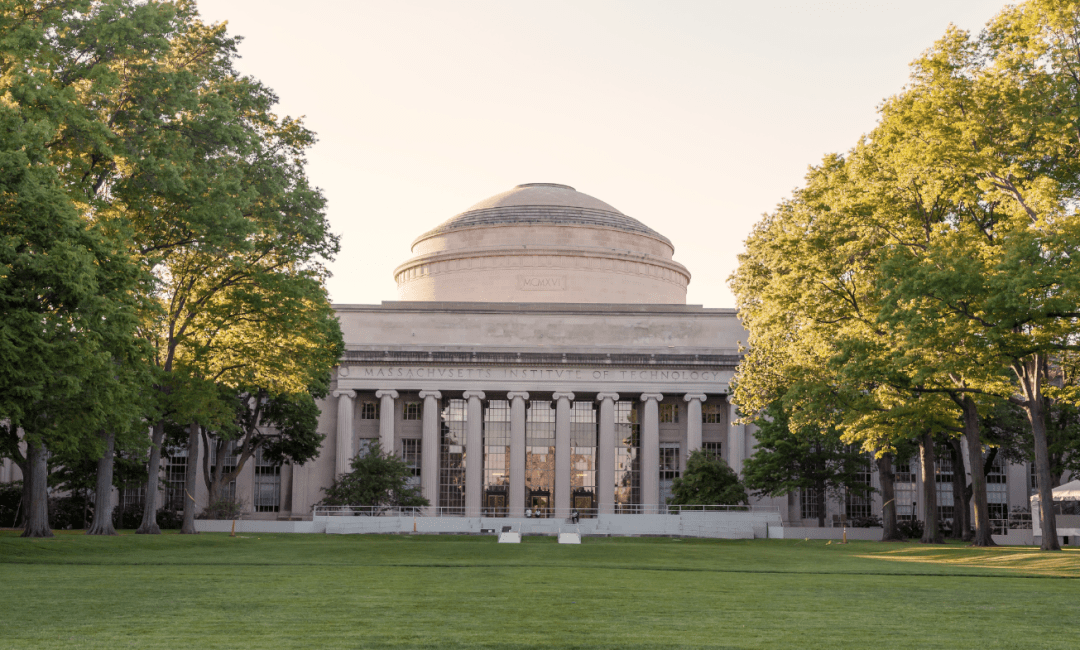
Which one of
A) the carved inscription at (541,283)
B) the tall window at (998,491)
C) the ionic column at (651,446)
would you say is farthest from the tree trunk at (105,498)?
the tall window at (998,491)

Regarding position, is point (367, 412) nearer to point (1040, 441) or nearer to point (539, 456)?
point (539, 456)

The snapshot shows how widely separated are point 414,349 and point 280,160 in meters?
41.1

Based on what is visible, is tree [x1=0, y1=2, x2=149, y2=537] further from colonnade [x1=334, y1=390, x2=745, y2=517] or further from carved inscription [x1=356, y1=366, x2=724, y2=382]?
carved inscription [x1=356, y1=366, x2=724, y2=382]

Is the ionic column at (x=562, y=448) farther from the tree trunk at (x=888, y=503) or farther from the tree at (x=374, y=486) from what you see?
the tree trunk at (x=888, y=503)

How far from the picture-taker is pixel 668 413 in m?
82.2

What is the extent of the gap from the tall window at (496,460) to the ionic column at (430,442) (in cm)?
408

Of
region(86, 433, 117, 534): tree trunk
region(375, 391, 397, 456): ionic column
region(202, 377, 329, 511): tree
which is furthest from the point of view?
region(375, 391, 397, 456): ionic column

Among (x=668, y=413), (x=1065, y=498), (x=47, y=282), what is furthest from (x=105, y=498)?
(x=668, y=413)

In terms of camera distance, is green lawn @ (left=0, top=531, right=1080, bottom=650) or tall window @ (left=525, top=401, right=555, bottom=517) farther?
tall window @ (left=525, top=401, right=555, bottom=517)

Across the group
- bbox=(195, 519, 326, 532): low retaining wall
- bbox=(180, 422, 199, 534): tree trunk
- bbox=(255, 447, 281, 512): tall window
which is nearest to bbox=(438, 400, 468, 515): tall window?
bbox=(255, 447, 281, 512): tall window

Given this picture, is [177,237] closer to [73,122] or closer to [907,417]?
[73,122]

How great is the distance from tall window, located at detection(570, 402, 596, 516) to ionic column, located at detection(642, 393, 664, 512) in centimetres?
424

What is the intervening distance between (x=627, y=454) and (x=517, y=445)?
8.47 metres

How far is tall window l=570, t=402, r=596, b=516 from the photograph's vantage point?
80.6 meters
